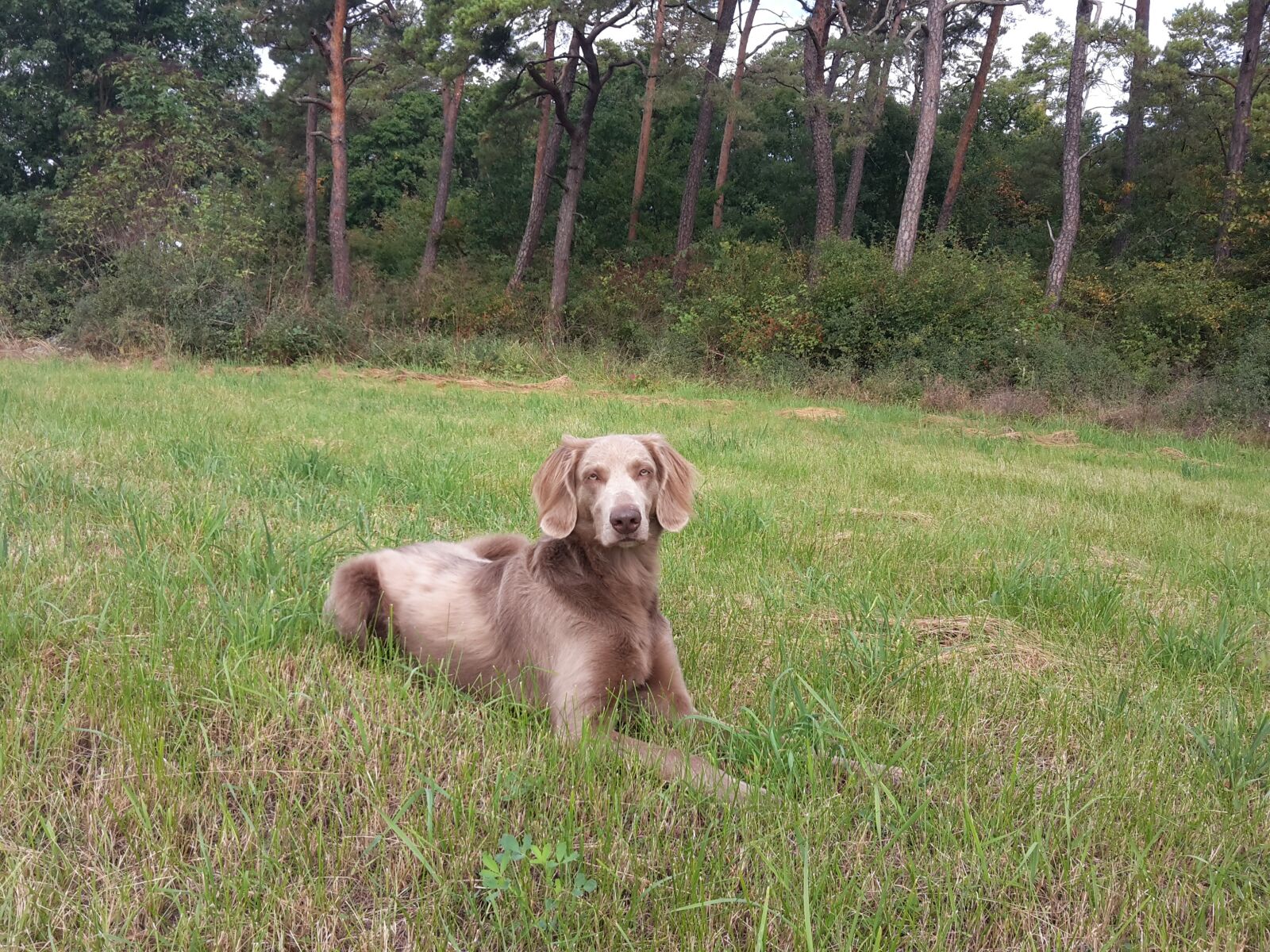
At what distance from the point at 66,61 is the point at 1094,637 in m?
37.0

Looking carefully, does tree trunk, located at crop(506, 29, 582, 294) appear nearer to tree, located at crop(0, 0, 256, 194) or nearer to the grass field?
tree, located at crop(0, 0, 256, 194)

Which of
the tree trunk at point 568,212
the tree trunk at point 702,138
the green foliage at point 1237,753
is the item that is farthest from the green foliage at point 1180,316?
the green foliage at point 1237,753

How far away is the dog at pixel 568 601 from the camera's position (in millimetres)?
2439

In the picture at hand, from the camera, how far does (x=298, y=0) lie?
838 inches

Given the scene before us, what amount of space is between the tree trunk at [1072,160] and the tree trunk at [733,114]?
28.4ft

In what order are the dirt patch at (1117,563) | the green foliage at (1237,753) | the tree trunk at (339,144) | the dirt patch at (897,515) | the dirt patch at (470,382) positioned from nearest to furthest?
the green foliage at (1237,753) < the dirt patch at (1117,563) < the dirt patch at (897,515) < the dirt patch at (470,382) < the tree trunk at (339,144)

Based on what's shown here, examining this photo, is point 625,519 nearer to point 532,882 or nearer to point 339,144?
point 532,882

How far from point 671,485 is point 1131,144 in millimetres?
31323

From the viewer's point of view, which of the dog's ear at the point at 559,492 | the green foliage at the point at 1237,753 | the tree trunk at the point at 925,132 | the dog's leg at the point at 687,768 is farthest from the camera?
the tree trunk at the point at 925,132

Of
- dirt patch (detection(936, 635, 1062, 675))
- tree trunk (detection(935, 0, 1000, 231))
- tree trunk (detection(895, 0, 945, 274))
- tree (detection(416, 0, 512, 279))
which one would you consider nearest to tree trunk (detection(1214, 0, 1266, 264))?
tree trunk (detection(935, 0, 1000, 231))

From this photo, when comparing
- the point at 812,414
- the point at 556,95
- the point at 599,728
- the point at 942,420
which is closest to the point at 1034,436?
the point at 942,420

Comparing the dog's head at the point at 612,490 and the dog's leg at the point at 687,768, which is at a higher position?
the dog's head at the point at 612,490

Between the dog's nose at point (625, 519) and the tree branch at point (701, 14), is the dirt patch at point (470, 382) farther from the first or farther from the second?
the tree branch at point (701, 14)

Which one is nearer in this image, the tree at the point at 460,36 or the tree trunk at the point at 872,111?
the tree at the point at 460,36
